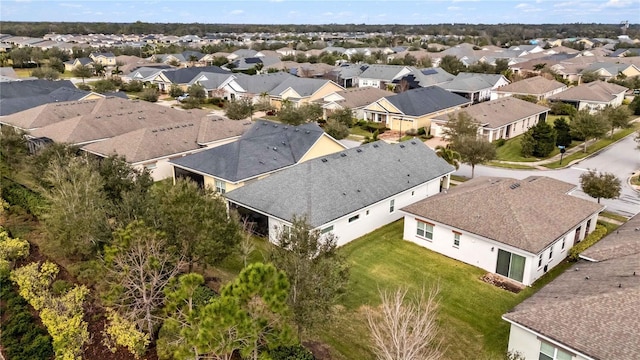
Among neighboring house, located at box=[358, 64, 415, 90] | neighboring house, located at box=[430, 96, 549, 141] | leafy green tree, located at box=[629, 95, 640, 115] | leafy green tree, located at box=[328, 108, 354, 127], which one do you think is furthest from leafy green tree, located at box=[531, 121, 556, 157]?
neighboring house, located at box=[358, 64, 415, 90]

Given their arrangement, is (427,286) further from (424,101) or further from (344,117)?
(424,101)

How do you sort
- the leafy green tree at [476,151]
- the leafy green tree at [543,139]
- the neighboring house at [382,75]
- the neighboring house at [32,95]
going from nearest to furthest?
the leafy green tree at [476,151], the leafy green tree at [543,139], the neighboring house at [32,95], the neighboring house at [382,75]

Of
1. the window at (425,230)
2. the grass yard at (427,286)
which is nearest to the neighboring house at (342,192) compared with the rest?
the grass yard at (427,286)

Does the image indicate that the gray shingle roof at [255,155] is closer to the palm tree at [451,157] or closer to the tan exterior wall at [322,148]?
the tan exterior wall at [322,148]

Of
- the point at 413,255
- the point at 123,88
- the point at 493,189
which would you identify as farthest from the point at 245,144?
the point at 123,88

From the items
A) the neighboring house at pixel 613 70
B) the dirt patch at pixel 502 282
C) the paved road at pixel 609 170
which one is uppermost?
the neighboring house at pixel 613 70

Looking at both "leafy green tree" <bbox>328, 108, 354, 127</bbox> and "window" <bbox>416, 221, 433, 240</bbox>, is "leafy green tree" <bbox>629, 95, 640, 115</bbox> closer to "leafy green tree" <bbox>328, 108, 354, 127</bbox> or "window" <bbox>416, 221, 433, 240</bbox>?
"leafy green tree" <bbox>328, 108, 354, 127</bbox>
